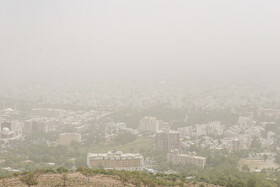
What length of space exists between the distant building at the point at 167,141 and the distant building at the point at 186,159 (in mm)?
1361

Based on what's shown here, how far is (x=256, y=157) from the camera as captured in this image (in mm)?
13039

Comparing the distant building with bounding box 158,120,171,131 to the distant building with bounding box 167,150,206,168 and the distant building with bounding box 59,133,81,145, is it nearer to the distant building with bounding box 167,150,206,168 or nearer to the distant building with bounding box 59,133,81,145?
the distant building with bounding box 59,133,81,145

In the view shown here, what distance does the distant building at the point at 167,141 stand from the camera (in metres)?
14.1

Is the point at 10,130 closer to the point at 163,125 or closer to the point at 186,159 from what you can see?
the point at 163,125

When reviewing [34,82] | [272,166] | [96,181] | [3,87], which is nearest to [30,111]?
[3,87]

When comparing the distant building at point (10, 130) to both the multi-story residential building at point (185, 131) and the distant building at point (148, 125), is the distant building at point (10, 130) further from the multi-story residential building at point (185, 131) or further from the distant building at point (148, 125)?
the multi-story residential building at point (185, 131)

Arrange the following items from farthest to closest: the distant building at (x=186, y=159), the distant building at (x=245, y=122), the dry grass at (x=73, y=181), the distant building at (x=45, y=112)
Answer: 1. the distant building at (x=45, y=112)
2. the distant building at (x=245, y=122)
3. the distant building at (x=186, y=159)
4. the dry grass at (x=73, y=181)

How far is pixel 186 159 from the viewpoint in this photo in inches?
479

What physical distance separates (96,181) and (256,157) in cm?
738

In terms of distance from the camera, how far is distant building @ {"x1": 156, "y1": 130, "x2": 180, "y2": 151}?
1415cm

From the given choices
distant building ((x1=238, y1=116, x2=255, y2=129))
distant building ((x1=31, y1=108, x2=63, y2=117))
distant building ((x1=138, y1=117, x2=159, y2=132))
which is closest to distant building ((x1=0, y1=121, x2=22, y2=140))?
distant building ((x1=31, y1=108, x2=63, y2=117))

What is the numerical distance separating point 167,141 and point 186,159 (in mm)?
2262

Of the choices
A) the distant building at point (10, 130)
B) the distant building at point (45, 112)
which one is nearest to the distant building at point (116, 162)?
the distant building at point (10, 130)

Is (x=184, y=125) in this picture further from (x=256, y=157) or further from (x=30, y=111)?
(x=30, y=111)
